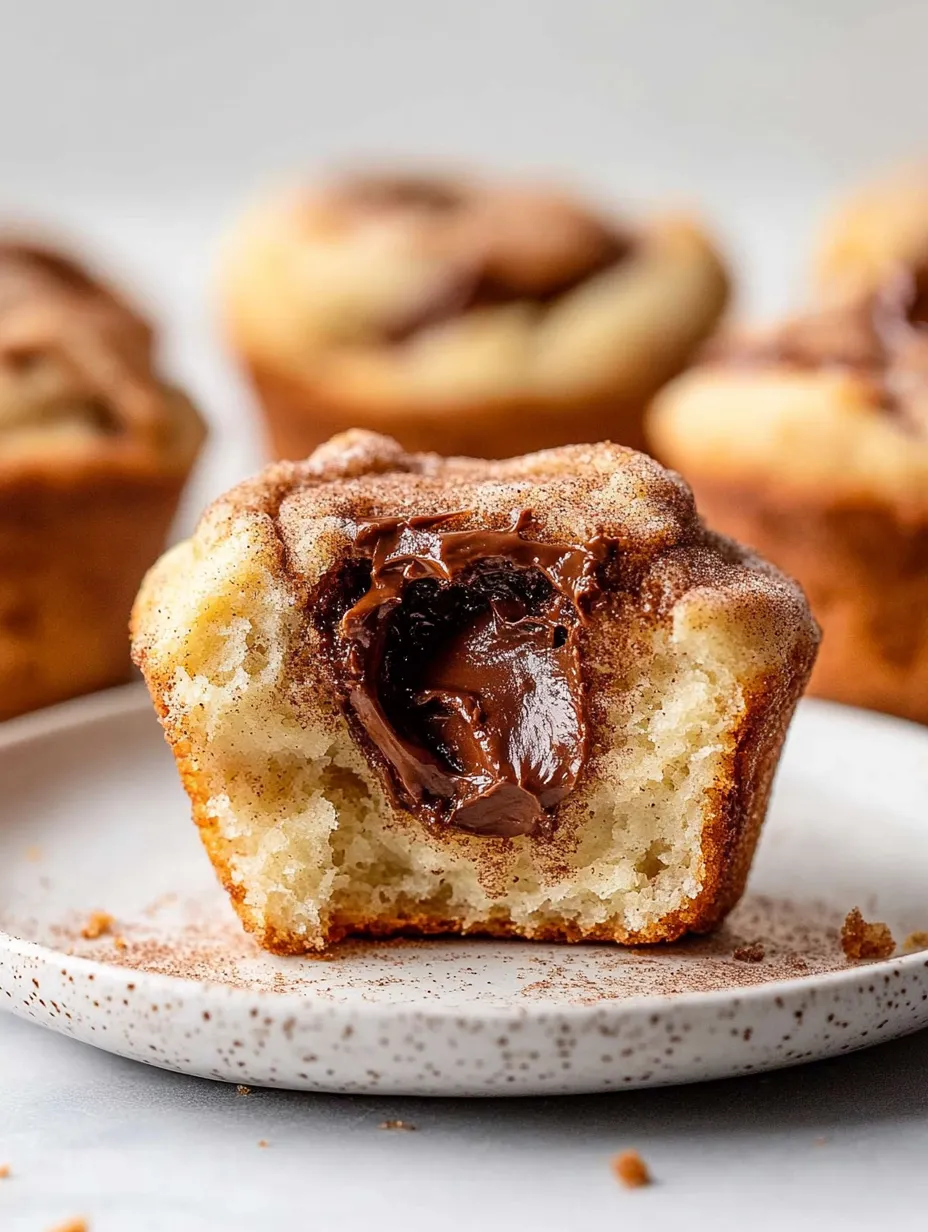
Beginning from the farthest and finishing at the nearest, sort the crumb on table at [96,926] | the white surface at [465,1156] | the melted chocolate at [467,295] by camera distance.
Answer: the melted chocolate at [467,295] → the crumb on table at [96,926] → the white surface at [465,1156]

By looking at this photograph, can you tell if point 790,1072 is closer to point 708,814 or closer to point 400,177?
point 708,814

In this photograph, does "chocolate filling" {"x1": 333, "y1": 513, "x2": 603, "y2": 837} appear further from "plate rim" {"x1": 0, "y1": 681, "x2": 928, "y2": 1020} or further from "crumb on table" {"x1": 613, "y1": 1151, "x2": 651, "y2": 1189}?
"crumb on table" {"x1": 613, "y1": 1151, "x2": 651, "y2": 1189}

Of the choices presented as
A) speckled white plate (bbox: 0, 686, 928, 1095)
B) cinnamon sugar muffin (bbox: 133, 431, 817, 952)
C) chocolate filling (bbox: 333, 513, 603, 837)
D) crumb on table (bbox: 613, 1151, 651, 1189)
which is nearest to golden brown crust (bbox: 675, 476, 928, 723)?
speckled white plate (bbox: 0, 686, 928, 1095)

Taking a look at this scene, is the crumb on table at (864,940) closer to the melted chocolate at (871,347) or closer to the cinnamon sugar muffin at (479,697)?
the cinnamon sugar muffin at (479,697)

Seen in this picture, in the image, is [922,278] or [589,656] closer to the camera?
[589,656]

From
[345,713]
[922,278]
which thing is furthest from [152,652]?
[922,278]

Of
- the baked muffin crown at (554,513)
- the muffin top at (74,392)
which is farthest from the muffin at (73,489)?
the baked muffin crown at (554,513)

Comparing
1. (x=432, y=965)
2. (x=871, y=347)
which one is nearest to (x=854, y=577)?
(x=871, y=347)
